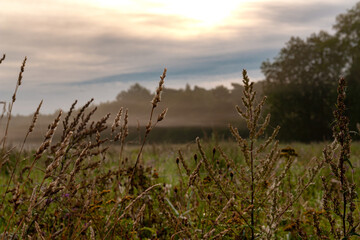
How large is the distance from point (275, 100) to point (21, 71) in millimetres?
40313

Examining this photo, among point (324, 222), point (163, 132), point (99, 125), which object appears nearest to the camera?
point (99, 125)

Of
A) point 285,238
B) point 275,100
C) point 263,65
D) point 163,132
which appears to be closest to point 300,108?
point 275,100

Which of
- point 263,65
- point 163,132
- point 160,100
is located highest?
point 263,65

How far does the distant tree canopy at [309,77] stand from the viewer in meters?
41.0

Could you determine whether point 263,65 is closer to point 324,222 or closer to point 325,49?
point 325,49

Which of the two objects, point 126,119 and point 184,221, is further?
point 184,221

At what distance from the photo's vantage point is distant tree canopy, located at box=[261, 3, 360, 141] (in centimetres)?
4103

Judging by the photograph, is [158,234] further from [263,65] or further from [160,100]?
[263,65]

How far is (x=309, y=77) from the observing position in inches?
1665

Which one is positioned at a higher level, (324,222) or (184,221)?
(184,221)

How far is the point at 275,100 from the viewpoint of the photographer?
4122 cm

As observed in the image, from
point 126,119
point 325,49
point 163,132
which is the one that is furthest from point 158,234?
point 163,132

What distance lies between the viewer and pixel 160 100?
2066mm

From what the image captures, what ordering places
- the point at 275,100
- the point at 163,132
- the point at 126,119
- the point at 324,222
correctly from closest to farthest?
the point at 126,119 → the point at 324,222 → the point at 275,100 → the point at 163,132
